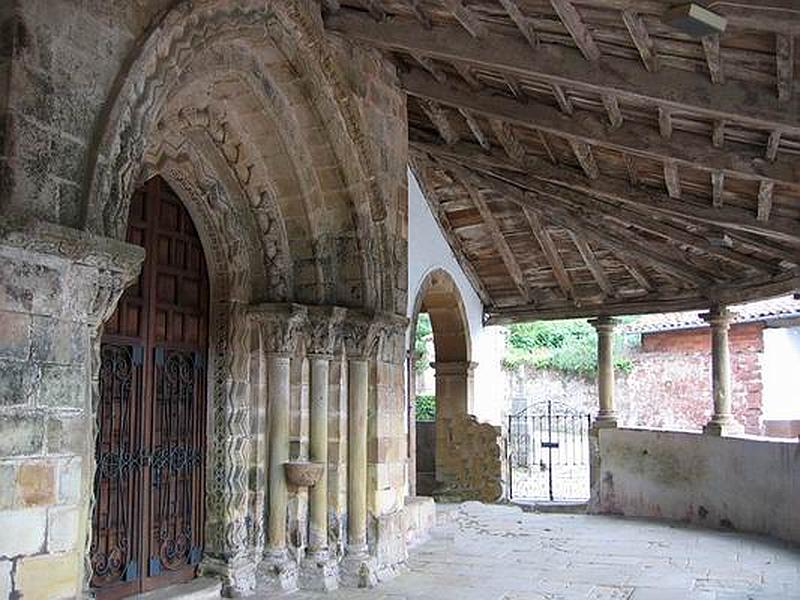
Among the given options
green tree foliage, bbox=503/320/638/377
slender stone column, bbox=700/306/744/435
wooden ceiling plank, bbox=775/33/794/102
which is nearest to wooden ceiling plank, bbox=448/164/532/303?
slender stone column, bbox=700/306/744/435

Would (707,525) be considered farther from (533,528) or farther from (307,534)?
(307,534)

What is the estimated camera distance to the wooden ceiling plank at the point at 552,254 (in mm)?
9641

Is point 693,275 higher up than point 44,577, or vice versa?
point 693,275

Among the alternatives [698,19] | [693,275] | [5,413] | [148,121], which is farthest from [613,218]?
[5,413]

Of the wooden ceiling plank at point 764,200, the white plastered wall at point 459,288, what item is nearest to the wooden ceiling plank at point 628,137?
the wooden ceiling plank at point 764,200

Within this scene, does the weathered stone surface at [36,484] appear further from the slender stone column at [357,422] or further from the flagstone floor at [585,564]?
the slender stone column at [357,422]

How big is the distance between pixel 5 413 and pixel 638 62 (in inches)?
136

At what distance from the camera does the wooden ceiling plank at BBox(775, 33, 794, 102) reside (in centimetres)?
375

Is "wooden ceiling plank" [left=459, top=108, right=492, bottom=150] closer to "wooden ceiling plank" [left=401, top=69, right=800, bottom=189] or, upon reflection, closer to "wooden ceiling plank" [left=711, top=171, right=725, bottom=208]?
"wooden ceiling plank" [left=401, top=69, right=800, bottom=189]

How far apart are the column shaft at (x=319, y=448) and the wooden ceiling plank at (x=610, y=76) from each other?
217cm

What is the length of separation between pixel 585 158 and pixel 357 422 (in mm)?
2564

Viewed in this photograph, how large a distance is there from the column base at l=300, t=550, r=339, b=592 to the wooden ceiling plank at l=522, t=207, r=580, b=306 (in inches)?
189

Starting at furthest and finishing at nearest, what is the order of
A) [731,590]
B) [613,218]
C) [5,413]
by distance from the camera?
1. [613,218]
2. [731,590]
3. [5,413]

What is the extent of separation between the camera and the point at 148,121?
385 centimetres
